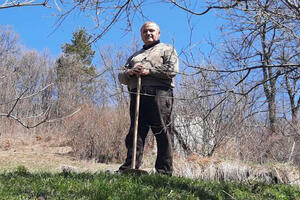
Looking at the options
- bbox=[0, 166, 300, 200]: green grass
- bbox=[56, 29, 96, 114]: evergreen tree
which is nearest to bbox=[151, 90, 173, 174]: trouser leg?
bbox=[0, 166, 300, 200]: green grass

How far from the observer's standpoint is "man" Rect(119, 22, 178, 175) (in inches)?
165

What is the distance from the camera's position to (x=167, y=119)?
4289 mm

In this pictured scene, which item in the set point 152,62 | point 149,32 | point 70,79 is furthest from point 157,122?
point 70,79

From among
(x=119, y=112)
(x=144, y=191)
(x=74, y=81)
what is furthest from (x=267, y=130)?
(x=74, y=81)

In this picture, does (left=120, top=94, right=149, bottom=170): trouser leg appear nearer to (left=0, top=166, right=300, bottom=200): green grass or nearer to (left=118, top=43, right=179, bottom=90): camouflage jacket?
(left=118, top=43, right=179, bottom=90): camouflage jacket

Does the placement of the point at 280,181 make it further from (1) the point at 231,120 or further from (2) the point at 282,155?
(2) the point at 282,155

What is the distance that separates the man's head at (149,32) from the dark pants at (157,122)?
2.24 ft

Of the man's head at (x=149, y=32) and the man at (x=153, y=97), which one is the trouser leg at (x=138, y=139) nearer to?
the man at (x=153, y=97)

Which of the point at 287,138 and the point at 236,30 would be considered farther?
the point at 287,138

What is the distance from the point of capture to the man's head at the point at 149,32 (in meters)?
4.46

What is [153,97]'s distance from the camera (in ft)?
13.9

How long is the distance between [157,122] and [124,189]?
124cm

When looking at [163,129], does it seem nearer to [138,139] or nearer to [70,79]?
[138,139]

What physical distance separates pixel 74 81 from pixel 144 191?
22.7 metres
